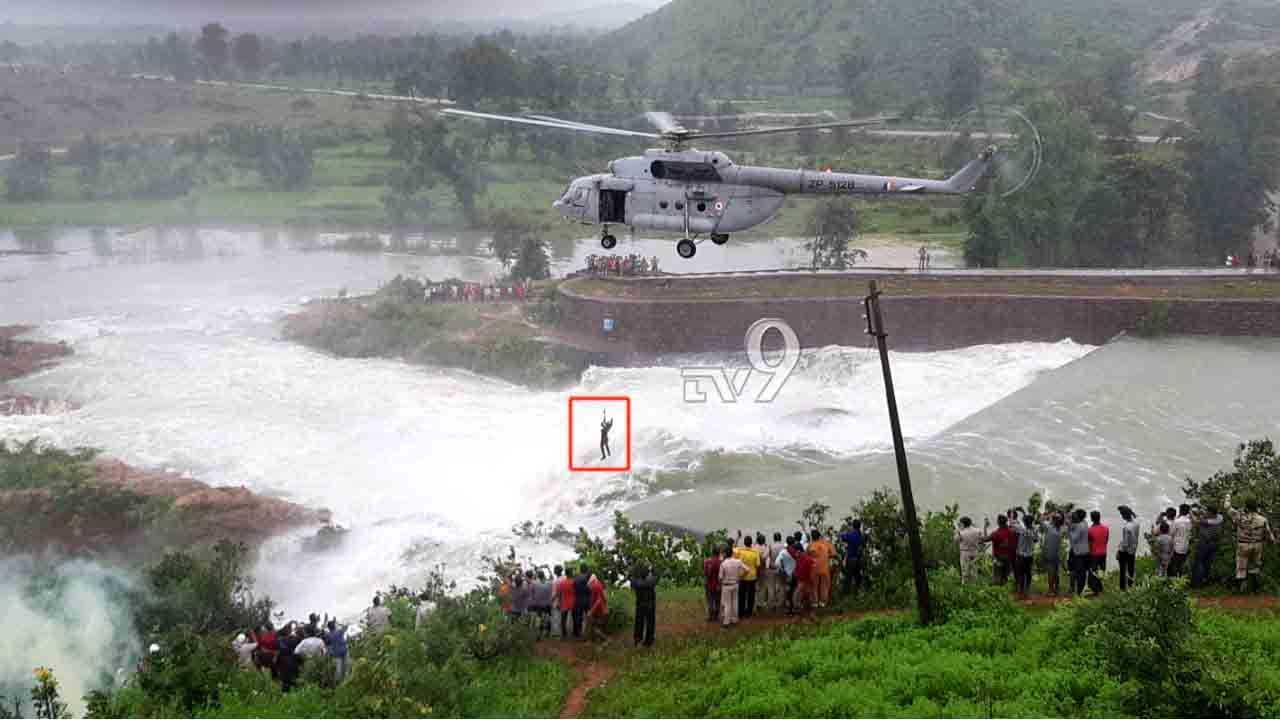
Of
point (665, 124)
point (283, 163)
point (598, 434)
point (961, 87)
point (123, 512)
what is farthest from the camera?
point (961, 87)

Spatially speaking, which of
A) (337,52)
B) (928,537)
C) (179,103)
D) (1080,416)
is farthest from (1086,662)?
(337,52)

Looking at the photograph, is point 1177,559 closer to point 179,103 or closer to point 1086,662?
point 1086,662

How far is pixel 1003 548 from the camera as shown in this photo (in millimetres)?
13648

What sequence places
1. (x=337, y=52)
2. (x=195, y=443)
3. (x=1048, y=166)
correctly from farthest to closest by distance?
(x=337, y=52) → (x=1048, y=166) → (x=195, y=443)

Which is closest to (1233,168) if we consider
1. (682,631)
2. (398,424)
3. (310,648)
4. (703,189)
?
(703,189)

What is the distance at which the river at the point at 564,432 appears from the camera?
21.7 meters

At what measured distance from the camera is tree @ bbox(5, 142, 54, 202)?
198 ft

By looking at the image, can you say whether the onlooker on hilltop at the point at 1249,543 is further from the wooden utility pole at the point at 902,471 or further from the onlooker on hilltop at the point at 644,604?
the onlooker on hilltop at the point at 644,604

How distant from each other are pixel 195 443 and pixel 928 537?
60.2 ft

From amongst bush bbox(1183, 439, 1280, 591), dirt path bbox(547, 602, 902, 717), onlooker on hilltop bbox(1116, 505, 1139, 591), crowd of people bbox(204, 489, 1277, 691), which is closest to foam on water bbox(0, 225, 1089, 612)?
crowd of people bbox(204, 489, 1277, 691)

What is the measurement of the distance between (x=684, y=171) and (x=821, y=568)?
8.19 metres

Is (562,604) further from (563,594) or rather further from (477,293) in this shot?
(477,293)

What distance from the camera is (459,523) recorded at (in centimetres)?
2192

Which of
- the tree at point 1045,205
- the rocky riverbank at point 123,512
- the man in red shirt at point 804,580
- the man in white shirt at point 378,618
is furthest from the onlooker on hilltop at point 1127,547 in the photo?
the tree at point 1045,205
